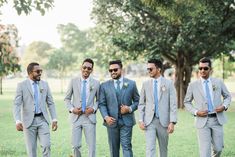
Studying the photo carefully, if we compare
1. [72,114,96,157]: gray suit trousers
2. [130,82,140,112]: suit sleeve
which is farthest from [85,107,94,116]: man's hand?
[130,82,140,112]: suit sleeve

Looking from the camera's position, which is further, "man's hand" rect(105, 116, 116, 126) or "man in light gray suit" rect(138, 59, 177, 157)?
"man's hand" rect(105, 116, 116, 126)

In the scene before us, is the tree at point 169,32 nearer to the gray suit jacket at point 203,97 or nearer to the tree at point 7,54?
the tree at point 7,54

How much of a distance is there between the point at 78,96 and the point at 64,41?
318 feet

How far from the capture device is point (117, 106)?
931 cm

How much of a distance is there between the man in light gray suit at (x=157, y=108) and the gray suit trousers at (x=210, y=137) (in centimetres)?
57

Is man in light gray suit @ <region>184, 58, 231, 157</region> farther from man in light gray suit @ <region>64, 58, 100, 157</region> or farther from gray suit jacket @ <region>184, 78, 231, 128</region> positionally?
man in light gray suit @ <region>64, 58, 100, 157</region>

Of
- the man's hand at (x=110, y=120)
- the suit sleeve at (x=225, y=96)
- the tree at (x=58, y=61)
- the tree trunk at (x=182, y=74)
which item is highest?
the tree at (x=58, y=61)

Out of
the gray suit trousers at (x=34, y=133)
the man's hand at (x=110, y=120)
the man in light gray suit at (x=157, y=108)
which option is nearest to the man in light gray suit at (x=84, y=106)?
the man's hand at (x=110, y=120)

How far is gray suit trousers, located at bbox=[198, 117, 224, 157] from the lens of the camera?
28.9 feet

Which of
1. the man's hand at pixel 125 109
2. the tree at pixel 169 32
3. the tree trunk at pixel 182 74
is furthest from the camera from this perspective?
the tree trunk at pixel 182 74

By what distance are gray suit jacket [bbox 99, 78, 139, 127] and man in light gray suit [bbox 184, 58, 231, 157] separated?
1020mm

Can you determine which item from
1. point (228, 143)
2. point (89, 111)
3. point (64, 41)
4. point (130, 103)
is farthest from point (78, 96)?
point (64, 41)

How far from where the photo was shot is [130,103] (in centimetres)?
941

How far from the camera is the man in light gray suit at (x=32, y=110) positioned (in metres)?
9.07
